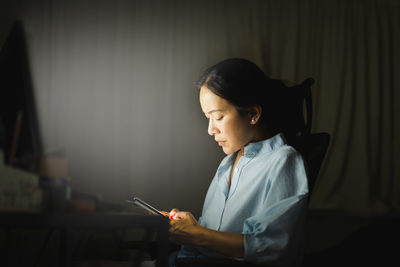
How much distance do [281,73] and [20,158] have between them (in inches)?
65.1

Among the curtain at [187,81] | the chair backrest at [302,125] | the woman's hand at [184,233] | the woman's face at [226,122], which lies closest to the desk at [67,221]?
the woman's hand at [184,233]

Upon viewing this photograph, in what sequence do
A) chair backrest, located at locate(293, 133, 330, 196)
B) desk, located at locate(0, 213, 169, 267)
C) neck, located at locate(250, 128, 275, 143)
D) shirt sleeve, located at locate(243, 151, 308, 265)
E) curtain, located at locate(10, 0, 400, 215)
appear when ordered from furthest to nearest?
1. curtain, located at locate(10, 0, 400, 215)
2. neck, located at locate(250, 128, 275, 143)
3. chair backrest, located at locate(293, 133, 330, 196)
4. shirt sleeve, located at locate(243, 151, 308, 265)
5. desk, located at locate(0, 213, 169, 267)

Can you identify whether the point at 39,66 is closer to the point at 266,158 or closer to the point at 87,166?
the point at 87,166

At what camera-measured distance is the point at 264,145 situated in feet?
3.85

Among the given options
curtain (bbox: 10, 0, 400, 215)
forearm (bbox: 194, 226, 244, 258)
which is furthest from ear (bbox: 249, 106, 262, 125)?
curtain (bbox: 10, 0, 400, 215)

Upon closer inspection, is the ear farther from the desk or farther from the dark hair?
the desk

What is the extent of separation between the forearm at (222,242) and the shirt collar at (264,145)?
0.34 metres

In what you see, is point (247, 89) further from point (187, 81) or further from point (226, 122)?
point (187, 81)

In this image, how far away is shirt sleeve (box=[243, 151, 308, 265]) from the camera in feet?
2.90

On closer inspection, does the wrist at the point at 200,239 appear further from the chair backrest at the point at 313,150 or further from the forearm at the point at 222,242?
the chair backrest at the point at 313,150

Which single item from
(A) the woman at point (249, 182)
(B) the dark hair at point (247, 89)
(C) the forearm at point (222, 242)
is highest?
(B) the dark hair at point (247, 89)

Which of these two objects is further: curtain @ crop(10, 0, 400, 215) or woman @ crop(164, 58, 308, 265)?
curtain @ crop(10, 0, 400, 215)

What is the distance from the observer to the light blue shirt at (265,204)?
889 millimetres

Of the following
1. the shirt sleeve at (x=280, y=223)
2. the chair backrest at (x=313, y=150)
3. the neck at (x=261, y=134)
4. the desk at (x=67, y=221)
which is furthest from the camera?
the neck at (x=261, y=134)
